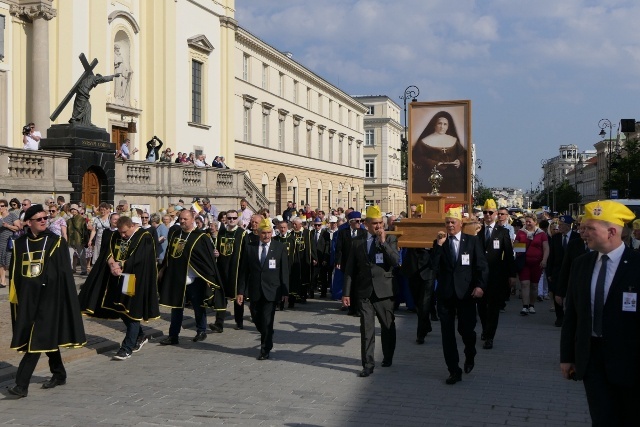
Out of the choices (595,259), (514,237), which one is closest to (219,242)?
(514,237)

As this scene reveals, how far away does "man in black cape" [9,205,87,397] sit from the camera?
7.86 m

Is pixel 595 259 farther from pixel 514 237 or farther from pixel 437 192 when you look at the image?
pixel 514 237

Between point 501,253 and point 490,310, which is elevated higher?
point 501,253

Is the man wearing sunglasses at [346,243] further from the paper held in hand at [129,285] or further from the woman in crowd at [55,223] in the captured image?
the woman in crowd at [55,223]

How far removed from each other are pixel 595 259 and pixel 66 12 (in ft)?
89.1

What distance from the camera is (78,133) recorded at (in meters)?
22.2

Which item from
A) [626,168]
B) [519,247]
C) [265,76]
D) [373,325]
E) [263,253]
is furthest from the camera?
[265,76]

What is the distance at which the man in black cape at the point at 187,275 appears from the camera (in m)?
11.3

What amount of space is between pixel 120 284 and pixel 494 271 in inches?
216

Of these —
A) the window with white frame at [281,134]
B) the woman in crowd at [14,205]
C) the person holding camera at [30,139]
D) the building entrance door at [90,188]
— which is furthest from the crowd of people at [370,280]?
the window with white frame at [281,134]

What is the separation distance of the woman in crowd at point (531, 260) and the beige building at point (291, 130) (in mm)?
28515

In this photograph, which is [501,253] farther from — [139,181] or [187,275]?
[139,181]

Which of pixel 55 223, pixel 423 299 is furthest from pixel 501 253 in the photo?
pixel 55 223

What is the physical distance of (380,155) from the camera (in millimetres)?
98125
